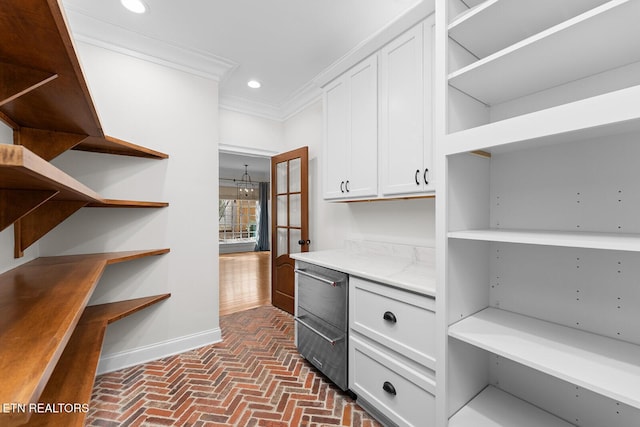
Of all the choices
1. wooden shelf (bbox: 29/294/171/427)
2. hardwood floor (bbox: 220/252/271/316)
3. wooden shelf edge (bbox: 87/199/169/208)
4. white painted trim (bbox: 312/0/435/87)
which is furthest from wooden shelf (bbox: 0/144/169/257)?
hardwood floor (bbox: 220/252/271/316)

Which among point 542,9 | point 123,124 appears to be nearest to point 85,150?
point 123,124

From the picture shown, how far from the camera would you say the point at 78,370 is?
123 centimetres

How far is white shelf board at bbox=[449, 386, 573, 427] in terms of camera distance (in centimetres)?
125

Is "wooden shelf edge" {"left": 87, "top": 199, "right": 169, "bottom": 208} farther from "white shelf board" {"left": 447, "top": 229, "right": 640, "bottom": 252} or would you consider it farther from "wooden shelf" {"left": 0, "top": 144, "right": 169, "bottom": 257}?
"white shelf board" {"left": 447, "top": 229, "right": 640, "bottom": 252}

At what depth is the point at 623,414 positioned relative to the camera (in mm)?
1108

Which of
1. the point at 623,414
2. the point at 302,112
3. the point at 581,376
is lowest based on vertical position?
the point at 623,414

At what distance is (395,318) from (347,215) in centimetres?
154

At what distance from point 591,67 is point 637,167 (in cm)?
47

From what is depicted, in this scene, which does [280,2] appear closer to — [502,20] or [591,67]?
[502,20]

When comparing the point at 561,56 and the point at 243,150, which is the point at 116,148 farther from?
the point at 561,56

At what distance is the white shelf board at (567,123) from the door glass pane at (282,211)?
9.35ft

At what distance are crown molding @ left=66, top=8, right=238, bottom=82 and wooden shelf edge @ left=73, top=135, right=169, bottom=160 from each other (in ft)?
3.03

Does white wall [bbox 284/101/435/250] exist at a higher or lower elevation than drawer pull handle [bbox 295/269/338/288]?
higher

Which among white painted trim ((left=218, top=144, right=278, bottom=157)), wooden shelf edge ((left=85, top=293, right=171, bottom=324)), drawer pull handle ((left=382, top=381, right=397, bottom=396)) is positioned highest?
white painted trim ((left=218, top=144, right=278, bottom=157))
